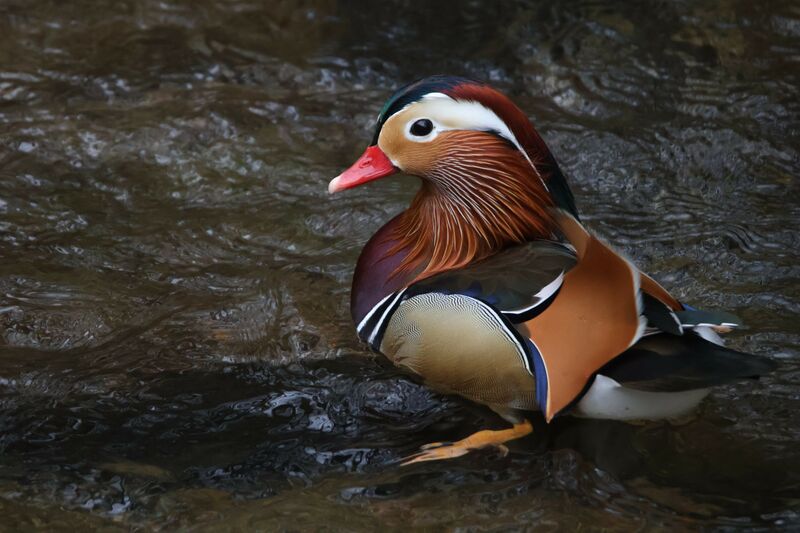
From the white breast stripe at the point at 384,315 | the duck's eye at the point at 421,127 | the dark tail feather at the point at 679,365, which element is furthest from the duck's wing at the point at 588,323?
the duck's eye at the point at 421,127

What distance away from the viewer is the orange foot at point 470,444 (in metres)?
3.21

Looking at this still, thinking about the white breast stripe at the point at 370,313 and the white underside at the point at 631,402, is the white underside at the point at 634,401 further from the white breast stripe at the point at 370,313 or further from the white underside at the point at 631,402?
the white breast stripe at the point at 370,313

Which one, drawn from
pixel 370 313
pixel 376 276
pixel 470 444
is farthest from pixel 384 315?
pixel 470 444

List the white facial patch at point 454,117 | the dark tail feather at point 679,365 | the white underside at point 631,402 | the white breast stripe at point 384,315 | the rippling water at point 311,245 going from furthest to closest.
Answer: the white breast stripe at point 384,315 < the white facial patch at point 454,117 < the white underside at point 631,402 < the rippling water at point 311,245 < the dark tail feather at point 679,365

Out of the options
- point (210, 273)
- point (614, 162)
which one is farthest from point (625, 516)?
point (614, 162)

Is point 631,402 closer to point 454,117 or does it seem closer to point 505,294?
point 505,294

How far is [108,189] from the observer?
475 centimetres

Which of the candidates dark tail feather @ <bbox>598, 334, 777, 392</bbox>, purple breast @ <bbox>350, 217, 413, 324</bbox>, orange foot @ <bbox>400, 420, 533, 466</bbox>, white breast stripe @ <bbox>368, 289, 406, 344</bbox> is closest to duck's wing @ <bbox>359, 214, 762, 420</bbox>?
dark tail feather @ <bbox>598, 334, 777, 392</bbox>

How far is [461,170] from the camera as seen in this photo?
359cm

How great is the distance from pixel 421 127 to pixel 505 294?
65 cm

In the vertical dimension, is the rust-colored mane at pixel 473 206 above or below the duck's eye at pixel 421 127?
below

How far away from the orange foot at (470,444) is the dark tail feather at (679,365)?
39 centimetres

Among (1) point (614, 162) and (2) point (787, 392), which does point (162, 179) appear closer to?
(1) point (614, 162)

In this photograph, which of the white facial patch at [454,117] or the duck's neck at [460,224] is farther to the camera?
the duck's neck at [460,224]
